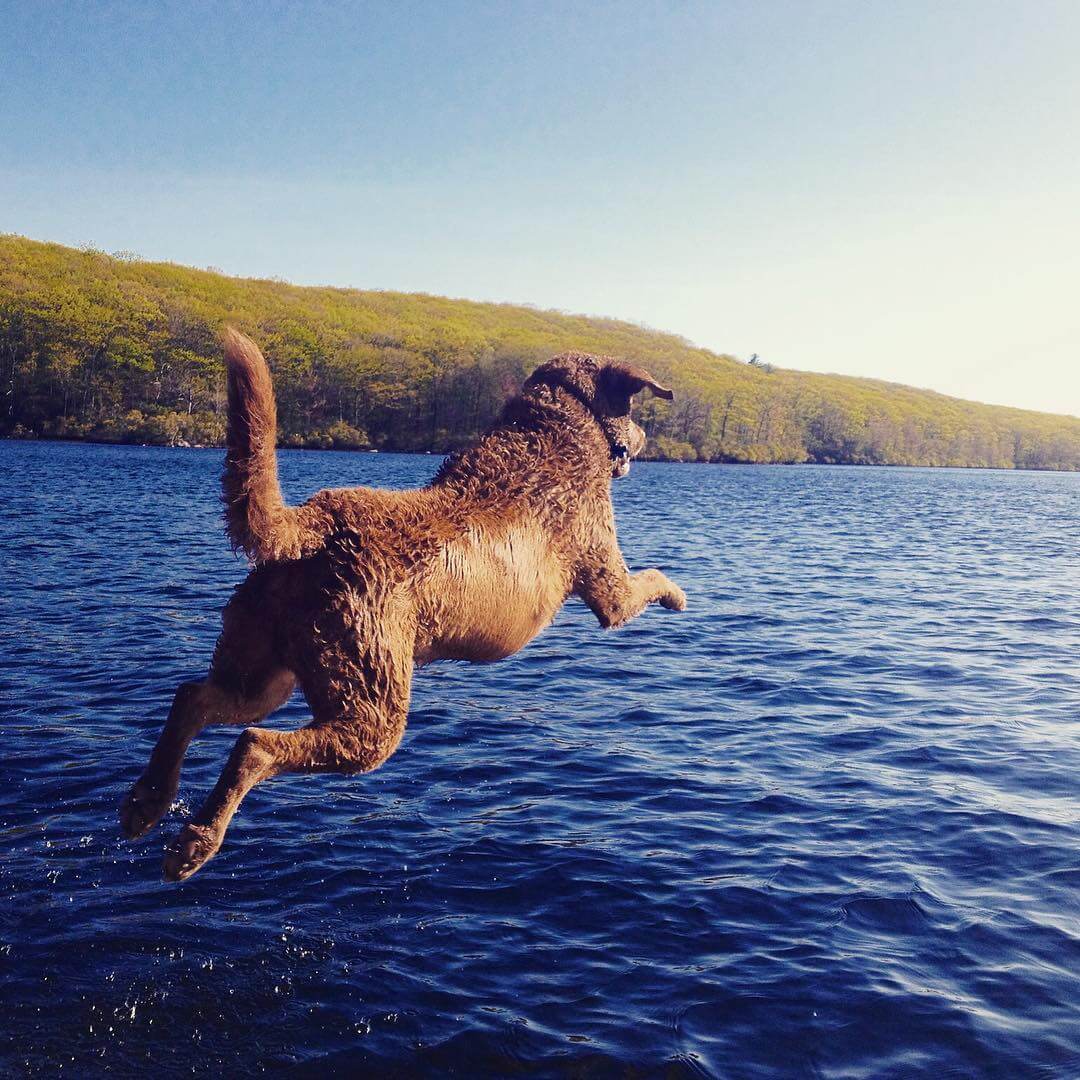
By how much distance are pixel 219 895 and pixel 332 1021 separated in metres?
1.62

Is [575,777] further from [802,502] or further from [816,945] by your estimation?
[802,502]

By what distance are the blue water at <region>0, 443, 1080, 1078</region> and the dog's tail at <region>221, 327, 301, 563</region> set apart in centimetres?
251

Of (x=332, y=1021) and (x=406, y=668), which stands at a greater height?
(x=406, y=668)

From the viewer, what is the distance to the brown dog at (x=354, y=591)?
4.17 m

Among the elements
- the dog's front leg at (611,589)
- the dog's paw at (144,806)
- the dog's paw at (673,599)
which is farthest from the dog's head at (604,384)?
the dog's paw at (144,806)

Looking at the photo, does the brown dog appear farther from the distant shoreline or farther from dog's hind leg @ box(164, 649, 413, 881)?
the distant shoreline

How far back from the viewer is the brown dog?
13.7ft

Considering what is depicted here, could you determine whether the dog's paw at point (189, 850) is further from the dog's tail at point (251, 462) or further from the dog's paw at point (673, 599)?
the dog's paw at point (673, 599)

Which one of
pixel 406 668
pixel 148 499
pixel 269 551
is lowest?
pixel 148 499

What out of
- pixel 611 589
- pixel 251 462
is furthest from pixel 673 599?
pixel 251 462

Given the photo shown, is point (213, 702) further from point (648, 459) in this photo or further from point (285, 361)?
point (648, 459)

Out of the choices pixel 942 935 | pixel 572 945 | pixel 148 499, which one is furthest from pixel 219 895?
pixel 148 499

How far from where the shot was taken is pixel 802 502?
5447 centimetres

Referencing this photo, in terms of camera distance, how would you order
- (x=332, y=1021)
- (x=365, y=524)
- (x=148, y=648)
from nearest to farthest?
(x=365, y=524) → (x=332, y=1021) → (x=148, y=648)
